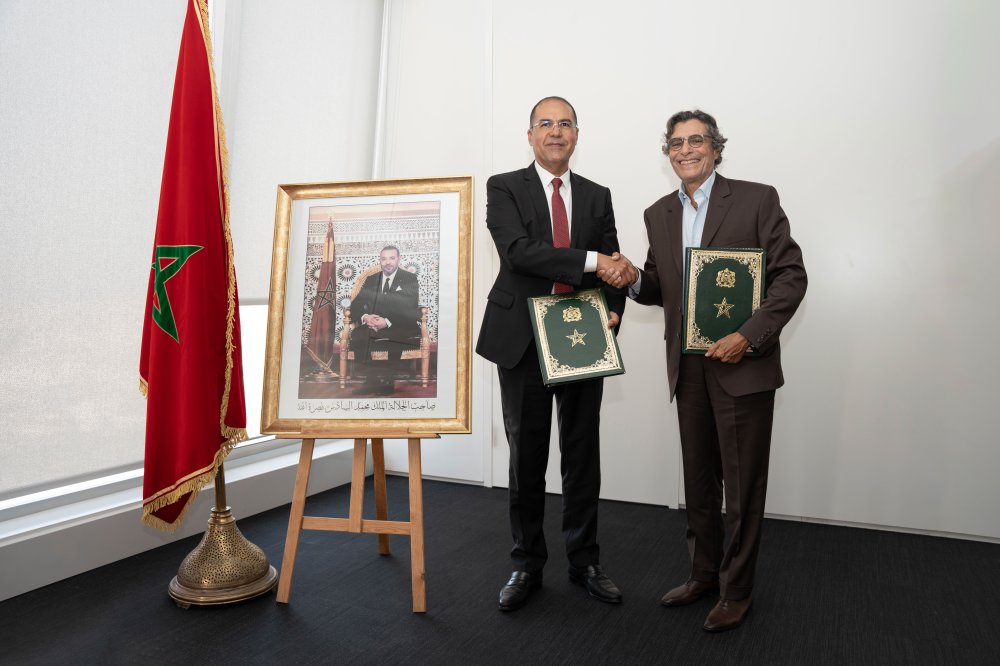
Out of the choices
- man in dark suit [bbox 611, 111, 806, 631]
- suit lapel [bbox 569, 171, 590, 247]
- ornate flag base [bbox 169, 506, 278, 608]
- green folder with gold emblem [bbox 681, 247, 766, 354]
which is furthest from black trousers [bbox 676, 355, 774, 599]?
ornate flag base [bbox 169, 506, 278, 608]

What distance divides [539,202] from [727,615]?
1608 millimetres

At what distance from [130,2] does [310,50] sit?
1195 millimetres

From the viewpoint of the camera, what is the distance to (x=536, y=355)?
2.48 metres

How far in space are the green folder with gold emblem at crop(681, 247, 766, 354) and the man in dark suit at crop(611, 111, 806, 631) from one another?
0.05 m

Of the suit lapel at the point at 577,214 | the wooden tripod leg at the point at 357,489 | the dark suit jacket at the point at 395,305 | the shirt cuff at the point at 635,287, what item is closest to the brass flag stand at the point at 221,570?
the wooden tripod leg at the point at 357,489

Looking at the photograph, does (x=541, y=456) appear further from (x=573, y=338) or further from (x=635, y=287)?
(x=635, y=287)

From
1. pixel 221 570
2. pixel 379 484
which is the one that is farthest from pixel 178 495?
pixel 379 484

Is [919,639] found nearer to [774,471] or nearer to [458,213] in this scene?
[774,471]

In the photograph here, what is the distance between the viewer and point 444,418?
2410 mm

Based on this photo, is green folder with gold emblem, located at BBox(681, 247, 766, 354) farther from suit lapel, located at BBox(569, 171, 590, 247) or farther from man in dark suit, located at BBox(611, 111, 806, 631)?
suit lapel, located at BBox(569, 171, 590, 247)

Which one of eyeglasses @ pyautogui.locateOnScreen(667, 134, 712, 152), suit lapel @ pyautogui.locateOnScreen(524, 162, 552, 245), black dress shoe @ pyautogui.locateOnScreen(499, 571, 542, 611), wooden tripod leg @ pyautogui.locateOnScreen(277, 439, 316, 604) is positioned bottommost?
black dress shoe @ pyautogui.locateOnScreen(499, 571, 542, 611)

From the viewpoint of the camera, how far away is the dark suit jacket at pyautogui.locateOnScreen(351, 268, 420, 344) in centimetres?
247

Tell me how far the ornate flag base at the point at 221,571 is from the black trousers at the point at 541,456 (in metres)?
0.99

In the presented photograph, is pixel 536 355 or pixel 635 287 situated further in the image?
pixel 635 287
